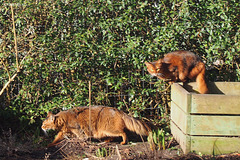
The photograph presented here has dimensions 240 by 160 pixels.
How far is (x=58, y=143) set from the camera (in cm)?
548

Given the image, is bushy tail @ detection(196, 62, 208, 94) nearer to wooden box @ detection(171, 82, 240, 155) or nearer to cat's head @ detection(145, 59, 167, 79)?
cat's head @ detection(145, 59, 167, 79)

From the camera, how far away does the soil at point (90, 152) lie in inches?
179

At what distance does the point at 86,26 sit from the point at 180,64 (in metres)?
2.01

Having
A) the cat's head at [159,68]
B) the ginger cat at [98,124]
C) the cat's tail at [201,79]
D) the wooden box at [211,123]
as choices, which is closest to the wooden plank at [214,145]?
the wooden box at [211,123]

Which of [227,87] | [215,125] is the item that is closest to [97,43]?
[227,87]

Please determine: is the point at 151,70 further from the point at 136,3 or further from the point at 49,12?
the point at 49,12

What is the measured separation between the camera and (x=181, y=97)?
477 centimetres

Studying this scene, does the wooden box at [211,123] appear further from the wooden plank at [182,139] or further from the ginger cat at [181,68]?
the ginger cat at [181,68]

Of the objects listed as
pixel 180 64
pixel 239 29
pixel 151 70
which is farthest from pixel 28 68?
Result: pixel 239 29

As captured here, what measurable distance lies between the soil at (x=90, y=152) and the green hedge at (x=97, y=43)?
995 mm

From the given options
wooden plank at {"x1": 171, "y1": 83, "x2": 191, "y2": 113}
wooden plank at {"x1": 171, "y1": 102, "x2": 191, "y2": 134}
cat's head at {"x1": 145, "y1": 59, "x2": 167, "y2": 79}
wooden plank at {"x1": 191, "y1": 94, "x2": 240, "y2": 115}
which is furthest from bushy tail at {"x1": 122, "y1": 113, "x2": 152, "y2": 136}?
wooden plank at {"x1": 191, "y1": 94, "x2": 240, "y2": 115}

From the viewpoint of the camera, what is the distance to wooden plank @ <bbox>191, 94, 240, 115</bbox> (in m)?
4.43

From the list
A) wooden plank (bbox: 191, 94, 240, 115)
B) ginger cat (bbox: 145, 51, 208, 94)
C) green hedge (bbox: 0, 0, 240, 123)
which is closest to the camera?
wooden plank (bbox: 191, 94, 240, 115)

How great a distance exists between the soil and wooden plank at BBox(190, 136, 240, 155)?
0.25 ft
